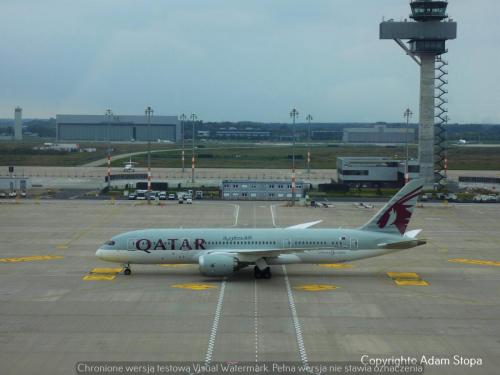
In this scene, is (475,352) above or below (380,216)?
below

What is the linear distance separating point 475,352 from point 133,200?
251 feet

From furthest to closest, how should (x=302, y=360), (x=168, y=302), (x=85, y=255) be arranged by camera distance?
1. (x=85, y=255)
2. (x=168, y=302)
3. (x=302, y=360)

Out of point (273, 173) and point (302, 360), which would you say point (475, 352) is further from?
point (273, 173)

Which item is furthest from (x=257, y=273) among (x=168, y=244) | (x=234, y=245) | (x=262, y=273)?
(x=168, y=244)

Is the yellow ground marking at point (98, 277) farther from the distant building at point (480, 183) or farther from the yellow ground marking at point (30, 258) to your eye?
the distant building at point (480, 183)

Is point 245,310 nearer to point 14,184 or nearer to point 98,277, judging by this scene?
point 98,277

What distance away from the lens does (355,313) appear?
3909cm

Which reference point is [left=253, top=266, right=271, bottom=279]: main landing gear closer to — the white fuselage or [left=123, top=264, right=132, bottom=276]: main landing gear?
the white fuselage

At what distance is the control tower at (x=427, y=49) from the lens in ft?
372

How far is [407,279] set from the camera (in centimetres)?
4878

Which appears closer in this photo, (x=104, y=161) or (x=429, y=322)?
(x=429, y=322)

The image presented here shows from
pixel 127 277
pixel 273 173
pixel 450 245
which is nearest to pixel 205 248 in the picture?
pixel 127 277

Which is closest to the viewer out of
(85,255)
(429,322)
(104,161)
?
(429,322)

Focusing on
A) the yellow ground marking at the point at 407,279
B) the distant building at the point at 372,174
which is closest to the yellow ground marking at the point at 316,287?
the yellow ground marking at the point at 407,279
